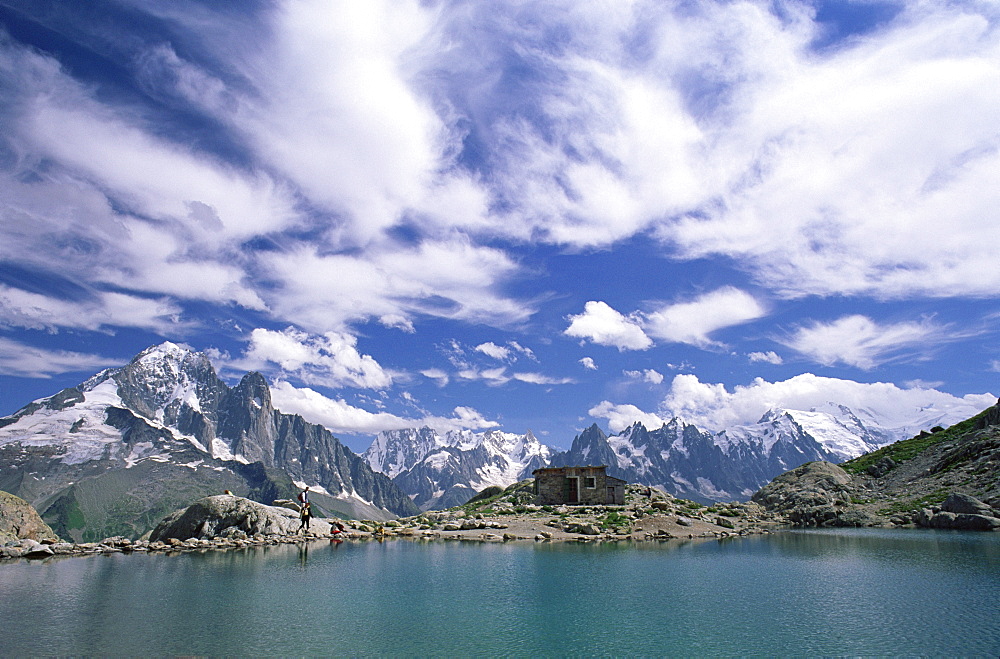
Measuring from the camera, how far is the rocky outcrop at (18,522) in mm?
51531

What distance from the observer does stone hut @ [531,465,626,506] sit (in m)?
91.2

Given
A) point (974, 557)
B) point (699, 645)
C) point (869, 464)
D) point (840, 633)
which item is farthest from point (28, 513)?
point (869, 464)

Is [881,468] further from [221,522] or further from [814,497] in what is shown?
[221,522]

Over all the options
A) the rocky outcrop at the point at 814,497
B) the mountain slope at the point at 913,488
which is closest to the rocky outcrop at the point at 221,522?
the rocky outcrop at the point at 814,497

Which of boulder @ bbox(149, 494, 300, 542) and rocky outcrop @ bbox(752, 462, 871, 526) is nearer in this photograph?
boulder @ bbox(149, 494, 300, 542)

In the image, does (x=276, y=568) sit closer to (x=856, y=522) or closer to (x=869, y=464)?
(x=856, y=522)

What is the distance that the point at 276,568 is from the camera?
1720 inches

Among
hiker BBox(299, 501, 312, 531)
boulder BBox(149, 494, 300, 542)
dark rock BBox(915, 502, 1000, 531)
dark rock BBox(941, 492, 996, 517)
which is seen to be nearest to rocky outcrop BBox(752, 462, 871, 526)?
dark rock BBox(915, 502, 1000, 531)

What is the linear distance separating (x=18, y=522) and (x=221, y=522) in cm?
1653

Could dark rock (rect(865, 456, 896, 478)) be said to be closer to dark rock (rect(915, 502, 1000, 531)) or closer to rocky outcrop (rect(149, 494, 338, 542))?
dark rock (rect(915, 502, 1000, 531))

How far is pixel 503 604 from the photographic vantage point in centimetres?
3347

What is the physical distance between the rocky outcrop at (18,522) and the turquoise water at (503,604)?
29.7ft

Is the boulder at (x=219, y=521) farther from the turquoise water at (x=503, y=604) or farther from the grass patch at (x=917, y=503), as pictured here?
the grass patch at (x=917, y=503)

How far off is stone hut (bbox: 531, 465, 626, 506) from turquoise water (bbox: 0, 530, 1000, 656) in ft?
128
